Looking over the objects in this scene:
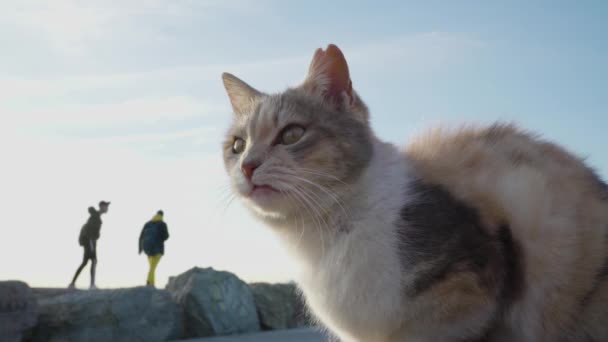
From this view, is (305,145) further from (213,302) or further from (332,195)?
(213,302)

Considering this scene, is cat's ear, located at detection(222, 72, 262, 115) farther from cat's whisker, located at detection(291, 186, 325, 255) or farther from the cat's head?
cat's whisker, located at detection(291, 186, 325, 255)

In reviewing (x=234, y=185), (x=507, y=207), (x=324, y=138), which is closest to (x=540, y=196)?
(x=507, y=207)

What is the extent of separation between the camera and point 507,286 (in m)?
2.18

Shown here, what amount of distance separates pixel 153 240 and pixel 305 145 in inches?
359

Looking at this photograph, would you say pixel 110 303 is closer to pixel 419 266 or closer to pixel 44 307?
pixel 44 307

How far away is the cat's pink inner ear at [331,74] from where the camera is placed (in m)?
2.65

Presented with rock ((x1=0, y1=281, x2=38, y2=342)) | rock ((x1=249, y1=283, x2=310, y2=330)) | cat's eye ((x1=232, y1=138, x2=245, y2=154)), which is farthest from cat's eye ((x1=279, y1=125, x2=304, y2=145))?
rock ((x1=249, y1=283, x2=310, y2=330))

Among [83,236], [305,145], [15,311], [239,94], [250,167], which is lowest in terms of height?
[15,311]

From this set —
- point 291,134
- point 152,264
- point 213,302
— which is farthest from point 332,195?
point 152,264

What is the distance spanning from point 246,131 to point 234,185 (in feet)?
0.98

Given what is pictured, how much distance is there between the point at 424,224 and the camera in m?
2.25

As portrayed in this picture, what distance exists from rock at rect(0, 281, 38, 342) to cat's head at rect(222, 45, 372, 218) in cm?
522

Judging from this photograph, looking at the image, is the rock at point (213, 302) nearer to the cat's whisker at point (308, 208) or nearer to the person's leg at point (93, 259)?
the person's leg at point (93, 259)

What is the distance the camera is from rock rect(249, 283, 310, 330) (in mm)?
9289
